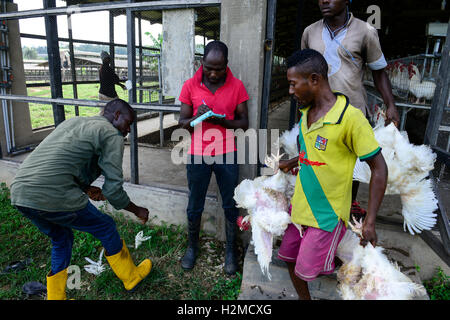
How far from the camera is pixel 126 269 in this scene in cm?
255

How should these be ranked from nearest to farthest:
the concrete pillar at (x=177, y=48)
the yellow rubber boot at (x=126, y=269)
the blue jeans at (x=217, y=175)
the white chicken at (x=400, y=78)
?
the yellow rubber boot at (x=126, y=269), the blue jeans at (x=217, y=175), the concrete pillar at (x=177, y=48), the white chicken at (x=400, y=78)

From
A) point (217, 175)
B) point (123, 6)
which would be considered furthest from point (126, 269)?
point (123, 6)

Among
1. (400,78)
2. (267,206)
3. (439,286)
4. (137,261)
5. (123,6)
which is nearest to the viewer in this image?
(267,206)

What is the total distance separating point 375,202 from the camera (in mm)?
1614

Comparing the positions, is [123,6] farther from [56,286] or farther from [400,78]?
[400,78]

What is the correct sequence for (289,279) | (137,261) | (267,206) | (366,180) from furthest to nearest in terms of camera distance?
(137,261)
(289,279)
(366,180)
(267,206)

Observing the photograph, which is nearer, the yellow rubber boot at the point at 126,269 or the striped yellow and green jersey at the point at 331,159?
the striped yellow and green jersey at the point at 331,159

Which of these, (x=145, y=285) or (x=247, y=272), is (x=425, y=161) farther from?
(x=145, y=285)

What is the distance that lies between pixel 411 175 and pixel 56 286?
2.78m

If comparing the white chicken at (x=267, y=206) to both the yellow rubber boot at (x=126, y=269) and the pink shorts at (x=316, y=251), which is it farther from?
the yellow rubber boot at (x=126, y=269)

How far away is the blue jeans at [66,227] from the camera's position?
85.5 inches

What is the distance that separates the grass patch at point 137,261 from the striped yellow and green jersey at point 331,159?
128 centimetres

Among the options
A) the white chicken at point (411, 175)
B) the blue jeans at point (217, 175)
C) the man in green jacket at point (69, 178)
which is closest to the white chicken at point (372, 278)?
the white chicken at point (411, 175)

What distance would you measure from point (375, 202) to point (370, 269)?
386 mm
